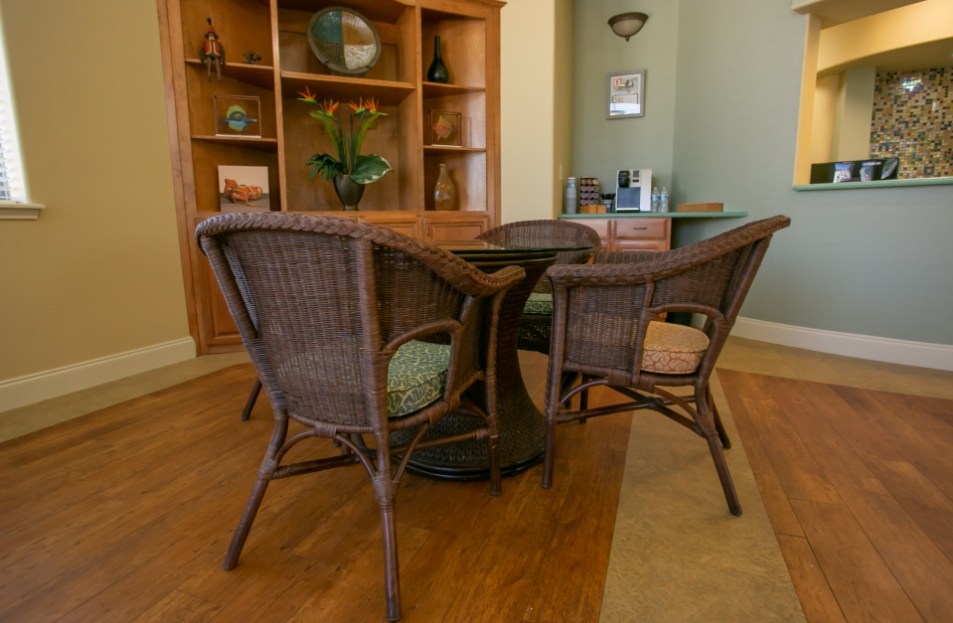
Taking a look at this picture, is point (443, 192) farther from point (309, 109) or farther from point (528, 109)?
point (309, 109)

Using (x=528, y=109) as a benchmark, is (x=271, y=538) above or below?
below

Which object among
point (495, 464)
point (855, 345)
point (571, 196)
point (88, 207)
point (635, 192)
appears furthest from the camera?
point (571, 196)

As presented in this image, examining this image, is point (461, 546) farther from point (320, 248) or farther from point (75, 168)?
point (75, 168)

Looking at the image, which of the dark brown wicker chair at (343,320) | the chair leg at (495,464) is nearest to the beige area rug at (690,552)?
the chair leg at (495,464)

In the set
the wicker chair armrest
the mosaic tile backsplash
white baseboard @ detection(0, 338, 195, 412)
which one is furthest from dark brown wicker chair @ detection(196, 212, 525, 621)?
the mosaic tile backsplash

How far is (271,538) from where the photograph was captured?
132cm

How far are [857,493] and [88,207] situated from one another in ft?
11.2

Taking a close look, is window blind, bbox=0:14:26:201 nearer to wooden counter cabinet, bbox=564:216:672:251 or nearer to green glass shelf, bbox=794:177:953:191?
wooden counter cabinet, bbox=564:216:672:251

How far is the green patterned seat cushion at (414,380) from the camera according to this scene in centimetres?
111

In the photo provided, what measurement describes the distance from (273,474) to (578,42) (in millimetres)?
4492

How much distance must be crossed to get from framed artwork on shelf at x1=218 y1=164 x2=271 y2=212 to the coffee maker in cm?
267

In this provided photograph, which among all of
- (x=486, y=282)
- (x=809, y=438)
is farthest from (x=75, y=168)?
(x=809, y=438)

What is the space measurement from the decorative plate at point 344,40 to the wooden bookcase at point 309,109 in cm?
12

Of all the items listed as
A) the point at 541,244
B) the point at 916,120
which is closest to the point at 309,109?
the point at 541,244
